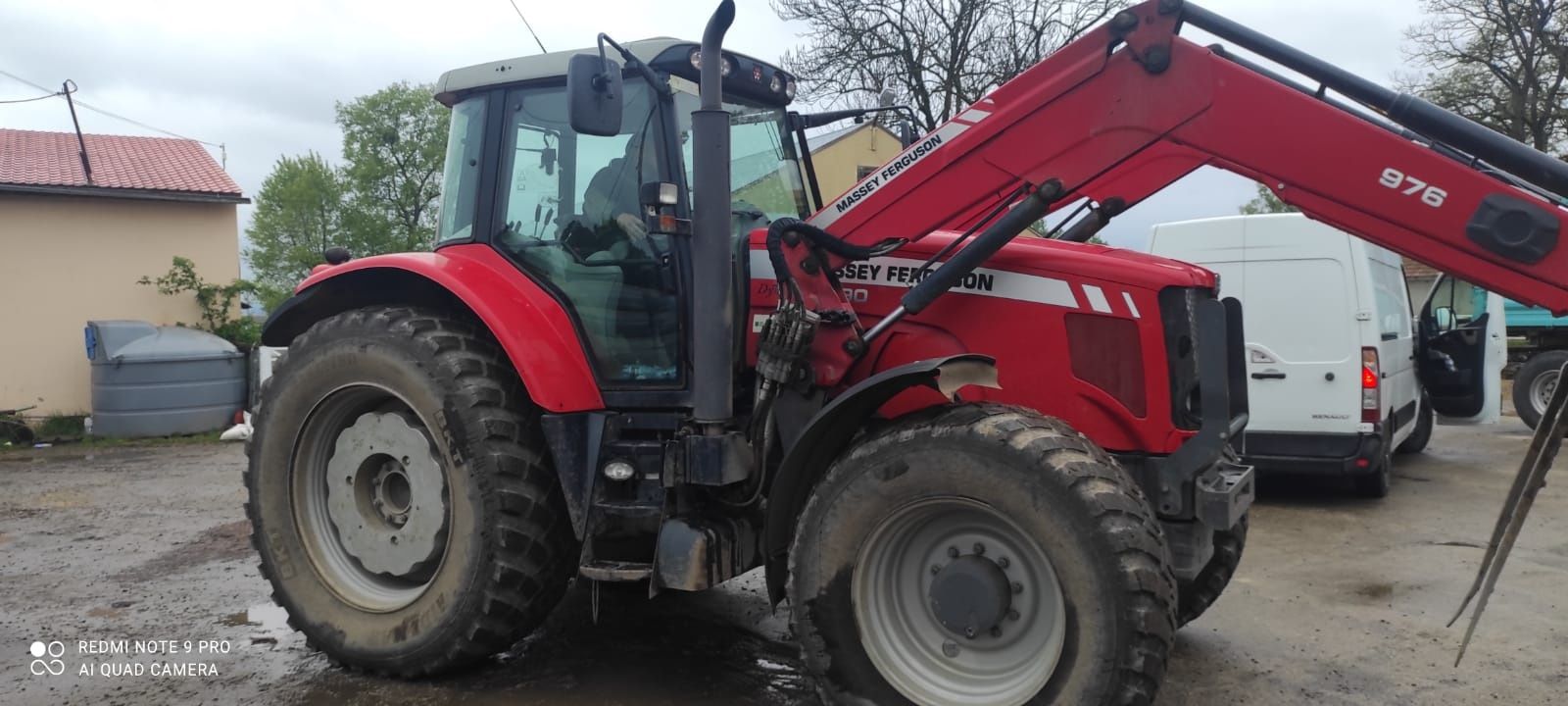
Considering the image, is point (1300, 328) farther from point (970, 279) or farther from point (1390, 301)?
point (970, 279)

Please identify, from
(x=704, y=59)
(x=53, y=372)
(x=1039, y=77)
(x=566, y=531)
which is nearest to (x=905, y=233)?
(x=1039, y=77)

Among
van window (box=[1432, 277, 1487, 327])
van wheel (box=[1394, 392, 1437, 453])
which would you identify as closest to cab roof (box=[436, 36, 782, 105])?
van window (box=[1432, 277, 1487, 327])

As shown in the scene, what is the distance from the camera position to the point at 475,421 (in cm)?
378

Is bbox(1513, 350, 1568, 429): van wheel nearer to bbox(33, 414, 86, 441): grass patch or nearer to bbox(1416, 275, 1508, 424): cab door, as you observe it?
bbox(1416, 275, 1508, 424): cab door

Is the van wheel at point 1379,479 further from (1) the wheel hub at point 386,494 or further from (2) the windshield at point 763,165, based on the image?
(1) the wheel hub at point 386,494

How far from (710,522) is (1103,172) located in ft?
5.90

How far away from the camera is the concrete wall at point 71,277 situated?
43.6 feet

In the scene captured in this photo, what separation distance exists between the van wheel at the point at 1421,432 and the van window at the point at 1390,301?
5.91 feet

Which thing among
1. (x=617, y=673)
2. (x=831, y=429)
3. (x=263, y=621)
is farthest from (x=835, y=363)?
(x=263, y=621)

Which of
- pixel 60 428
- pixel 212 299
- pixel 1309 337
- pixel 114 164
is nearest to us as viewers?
pixel 1309 337

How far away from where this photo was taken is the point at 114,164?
1534 cm

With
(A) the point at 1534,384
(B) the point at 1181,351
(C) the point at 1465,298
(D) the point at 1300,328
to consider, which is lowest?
(A) the point at 1534,384

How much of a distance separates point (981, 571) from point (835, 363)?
0.91 m

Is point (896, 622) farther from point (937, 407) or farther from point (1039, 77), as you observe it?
point (1039, 77)
